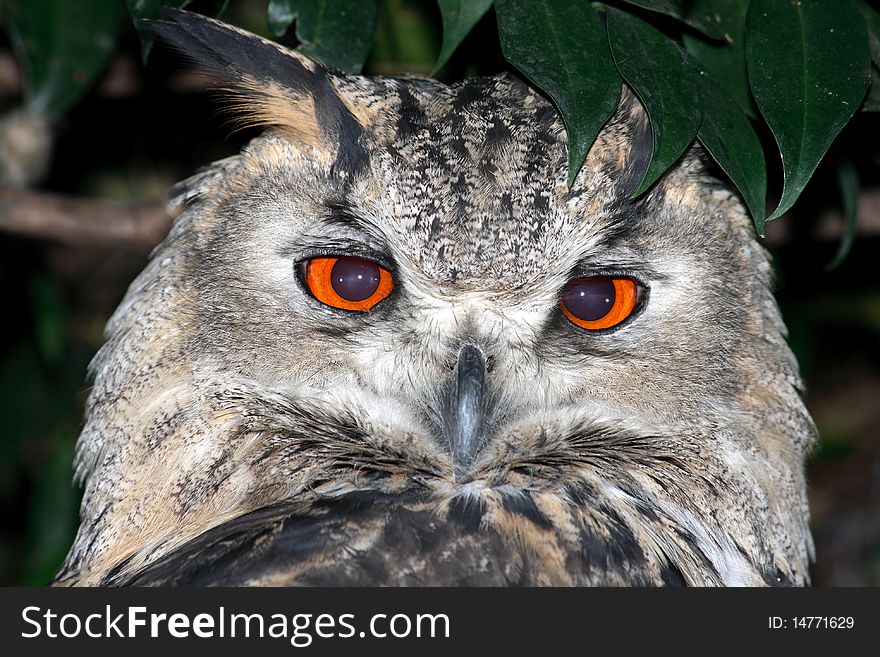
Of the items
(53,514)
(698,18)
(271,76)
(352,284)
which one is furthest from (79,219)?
(698,18)

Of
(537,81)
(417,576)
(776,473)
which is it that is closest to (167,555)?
(417,576)

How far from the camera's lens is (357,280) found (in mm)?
1521

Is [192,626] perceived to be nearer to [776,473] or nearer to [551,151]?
[551,151]

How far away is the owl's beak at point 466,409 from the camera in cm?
144

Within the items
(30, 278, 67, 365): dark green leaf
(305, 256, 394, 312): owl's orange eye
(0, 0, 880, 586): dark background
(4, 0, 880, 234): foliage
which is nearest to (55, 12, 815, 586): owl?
(305, 256, 394, 312): owl's orange eye

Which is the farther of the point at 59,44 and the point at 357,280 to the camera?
the point at 59,44

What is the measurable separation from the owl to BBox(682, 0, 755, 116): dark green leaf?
0.13 metres

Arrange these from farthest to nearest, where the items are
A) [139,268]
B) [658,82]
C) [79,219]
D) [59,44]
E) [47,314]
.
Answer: [139,268] → [47,314] → [79,219] → [59,44] → [658,82]

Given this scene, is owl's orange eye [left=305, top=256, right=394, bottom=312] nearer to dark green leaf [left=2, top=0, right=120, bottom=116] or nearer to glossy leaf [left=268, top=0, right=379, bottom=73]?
glossy leaf [left=268, top=0, right=379, bottom=73]

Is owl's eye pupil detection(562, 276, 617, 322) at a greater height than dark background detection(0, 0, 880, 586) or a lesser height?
lesser

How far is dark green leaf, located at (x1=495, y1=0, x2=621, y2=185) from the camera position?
1.34 m

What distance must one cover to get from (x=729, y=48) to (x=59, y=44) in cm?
123

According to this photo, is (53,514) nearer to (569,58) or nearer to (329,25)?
(329,25)

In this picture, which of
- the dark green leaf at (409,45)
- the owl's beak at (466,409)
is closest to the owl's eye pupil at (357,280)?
the owl's beak at (466,409)
